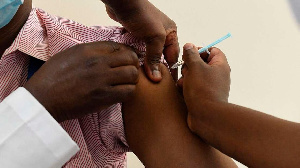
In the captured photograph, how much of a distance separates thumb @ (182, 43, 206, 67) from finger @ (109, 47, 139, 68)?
11 cm

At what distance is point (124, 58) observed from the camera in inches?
26.8

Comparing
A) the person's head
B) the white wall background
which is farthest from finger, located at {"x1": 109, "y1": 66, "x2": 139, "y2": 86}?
the white wall background

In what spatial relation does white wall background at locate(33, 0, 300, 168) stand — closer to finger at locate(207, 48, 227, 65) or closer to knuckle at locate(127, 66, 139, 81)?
finger at locate(207, 48, 227, 65)

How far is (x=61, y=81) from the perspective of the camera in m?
0.62

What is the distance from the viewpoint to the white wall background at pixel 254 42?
1410mm

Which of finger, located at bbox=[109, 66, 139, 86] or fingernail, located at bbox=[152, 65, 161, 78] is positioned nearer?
finger, located at bbox=[109, 66, 139, 86]

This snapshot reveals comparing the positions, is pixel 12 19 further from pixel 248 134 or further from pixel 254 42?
pixel 254 42

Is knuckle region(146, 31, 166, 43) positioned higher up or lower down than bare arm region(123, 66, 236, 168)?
higher up

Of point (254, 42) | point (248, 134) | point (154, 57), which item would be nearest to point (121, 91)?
point (154, 57)

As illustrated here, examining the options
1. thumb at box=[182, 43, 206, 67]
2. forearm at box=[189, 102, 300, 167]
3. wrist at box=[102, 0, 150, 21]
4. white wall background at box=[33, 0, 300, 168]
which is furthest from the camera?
white wall background at box=[33, 0, 300, 168]

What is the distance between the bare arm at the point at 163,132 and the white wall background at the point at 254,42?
0.65 meters

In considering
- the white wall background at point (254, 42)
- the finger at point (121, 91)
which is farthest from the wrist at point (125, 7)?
the white wall background at point (254, 42)

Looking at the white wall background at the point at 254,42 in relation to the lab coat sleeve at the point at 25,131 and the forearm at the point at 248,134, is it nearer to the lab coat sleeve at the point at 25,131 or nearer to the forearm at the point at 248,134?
the forearm at the point at 248,134

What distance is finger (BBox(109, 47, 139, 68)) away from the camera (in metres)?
0.67
